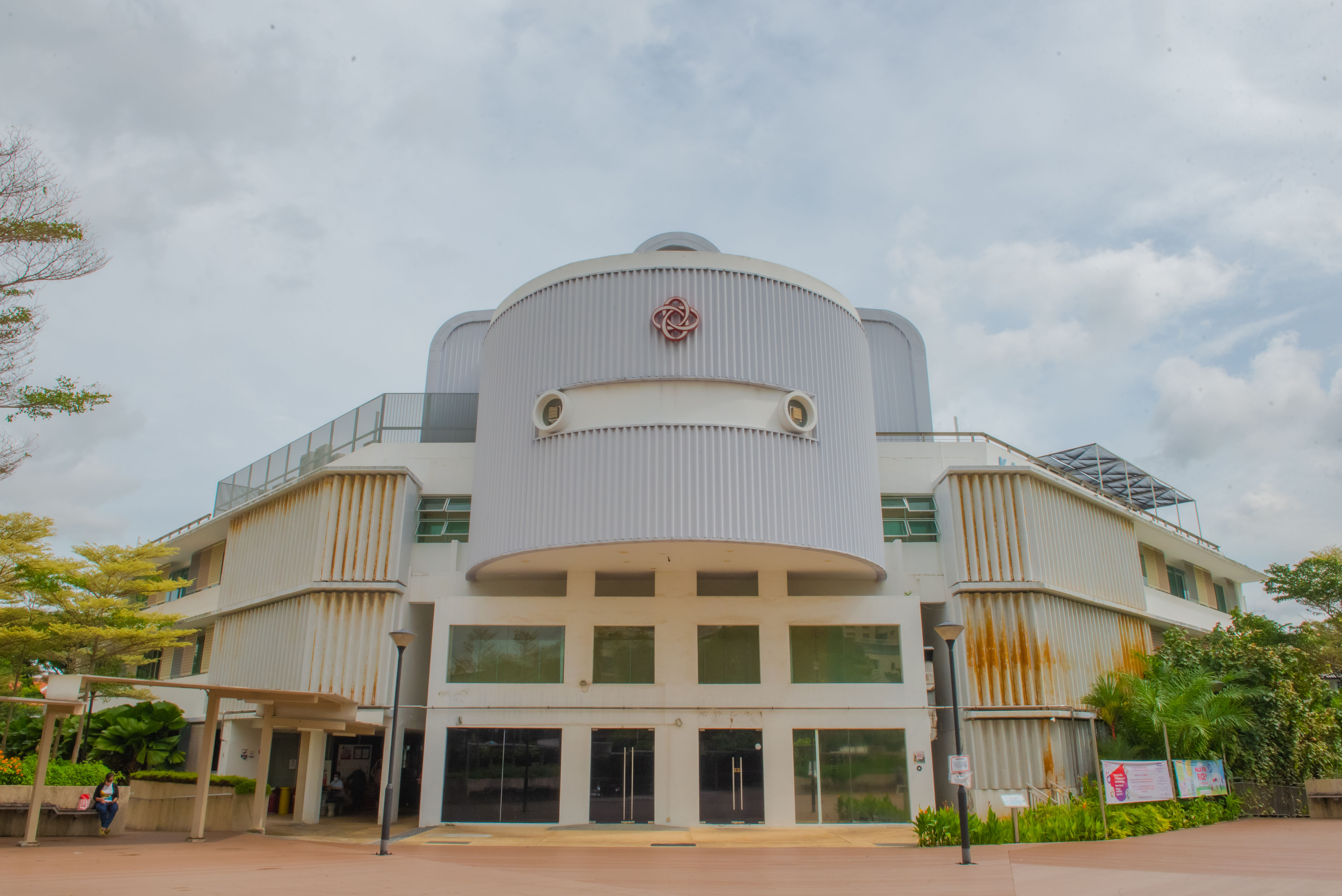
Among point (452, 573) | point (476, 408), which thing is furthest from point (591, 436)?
point (476, 408)

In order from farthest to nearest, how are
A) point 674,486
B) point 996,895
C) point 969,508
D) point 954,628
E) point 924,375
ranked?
1. point 924,375
2. point 969,508
3. point 674,486
4. point 954,628
5. point 996,895

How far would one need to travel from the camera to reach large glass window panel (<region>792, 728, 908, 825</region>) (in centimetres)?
2664

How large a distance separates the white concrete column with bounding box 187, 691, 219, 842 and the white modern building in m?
4.22

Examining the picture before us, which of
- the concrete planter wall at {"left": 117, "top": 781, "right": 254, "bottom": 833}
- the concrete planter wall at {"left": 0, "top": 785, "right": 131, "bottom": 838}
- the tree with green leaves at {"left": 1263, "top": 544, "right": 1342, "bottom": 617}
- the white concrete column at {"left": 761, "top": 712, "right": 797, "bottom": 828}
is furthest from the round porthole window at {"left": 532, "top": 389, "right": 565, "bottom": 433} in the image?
the tree with green leaves at {"left": 1263, "top": 544, "right": 1342, "bottom": 617}

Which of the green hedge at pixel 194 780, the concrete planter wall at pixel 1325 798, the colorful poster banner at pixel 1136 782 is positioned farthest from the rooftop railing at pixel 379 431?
the concrete planter wall at pixel 1325 798

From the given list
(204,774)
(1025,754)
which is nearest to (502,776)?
(204,774)

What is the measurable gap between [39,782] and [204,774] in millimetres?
3383

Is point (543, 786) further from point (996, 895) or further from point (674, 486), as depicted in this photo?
point (996, 895)

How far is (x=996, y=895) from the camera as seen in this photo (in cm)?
1333

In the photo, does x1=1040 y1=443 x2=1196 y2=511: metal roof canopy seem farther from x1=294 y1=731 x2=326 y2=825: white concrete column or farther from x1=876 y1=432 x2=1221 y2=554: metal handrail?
x1=294 y1=731 x2=326 y2=825: white concrete column

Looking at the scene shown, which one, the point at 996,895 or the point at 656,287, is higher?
the point at 656,287

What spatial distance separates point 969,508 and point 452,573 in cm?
1696

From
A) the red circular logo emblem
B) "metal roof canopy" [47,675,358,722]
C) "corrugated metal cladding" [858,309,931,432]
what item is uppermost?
"corrugated metal cladding" [858,309,931,432]

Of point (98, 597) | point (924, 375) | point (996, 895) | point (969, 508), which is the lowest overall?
point (996, 895)
